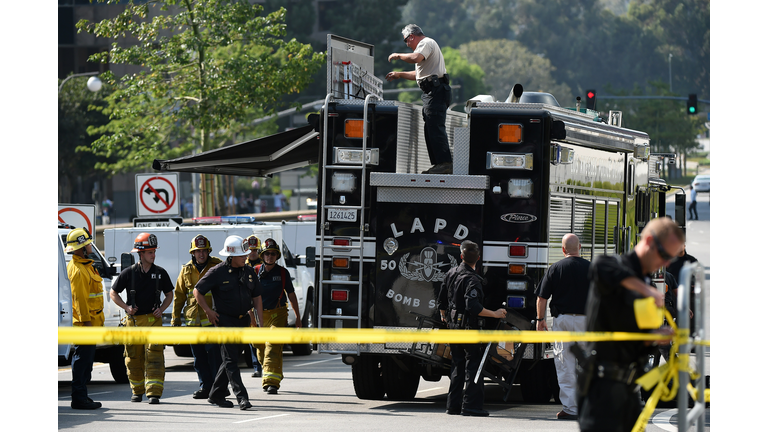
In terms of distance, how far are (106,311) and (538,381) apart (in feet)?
20.2

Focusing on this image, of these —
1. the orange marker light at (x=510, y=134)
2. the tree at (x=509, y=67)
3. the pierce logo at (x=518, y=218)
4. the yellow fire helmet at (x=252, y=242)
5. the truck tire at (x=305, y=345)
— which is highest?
the tree at (x=509, y=67)

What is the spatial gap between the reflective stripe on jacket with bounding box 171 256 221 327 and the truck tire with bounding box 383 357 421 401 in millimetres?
2153

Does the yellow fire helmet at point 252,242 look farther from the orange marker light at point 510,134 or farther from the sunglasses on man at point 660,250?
the sunglasses on man at point 660,250

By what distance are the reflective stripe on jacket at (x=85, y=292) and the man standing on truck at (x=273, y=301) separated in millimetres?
1921

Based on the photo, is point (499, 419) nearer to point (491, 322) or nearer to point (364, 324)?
point (491, 322)

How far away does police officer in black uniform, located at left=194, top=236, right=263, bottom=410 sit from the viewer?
34.0 ft

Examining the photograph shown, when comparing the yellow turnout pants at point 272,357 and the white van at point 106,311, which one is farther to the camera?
the white van at point 106,311

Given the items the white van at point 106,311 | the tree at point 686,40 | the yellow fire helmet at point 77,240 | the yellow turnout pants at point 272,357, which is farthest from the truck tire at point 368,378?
the tree at point 686,40

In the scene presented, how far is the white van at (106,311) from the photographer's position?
463 inches

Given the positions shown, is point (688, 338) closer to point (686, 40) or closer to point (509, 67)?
point (509, 67)

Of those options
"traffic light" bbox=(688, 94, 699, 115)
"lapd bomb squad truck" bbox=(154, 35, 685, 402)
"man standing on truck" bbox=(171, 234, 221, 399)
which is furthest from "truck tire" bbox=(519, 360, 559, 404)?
"traffic light" bbox=(688, 94, 699, 115)

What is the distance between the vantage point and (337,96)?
36.1 feet

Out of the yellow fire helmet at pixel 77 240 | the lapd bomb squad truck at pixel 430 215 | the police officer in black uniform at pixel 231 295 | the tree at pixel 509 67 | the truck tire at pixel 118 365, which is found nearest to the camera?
the lapd bomb squad truck at pixel 430 215
